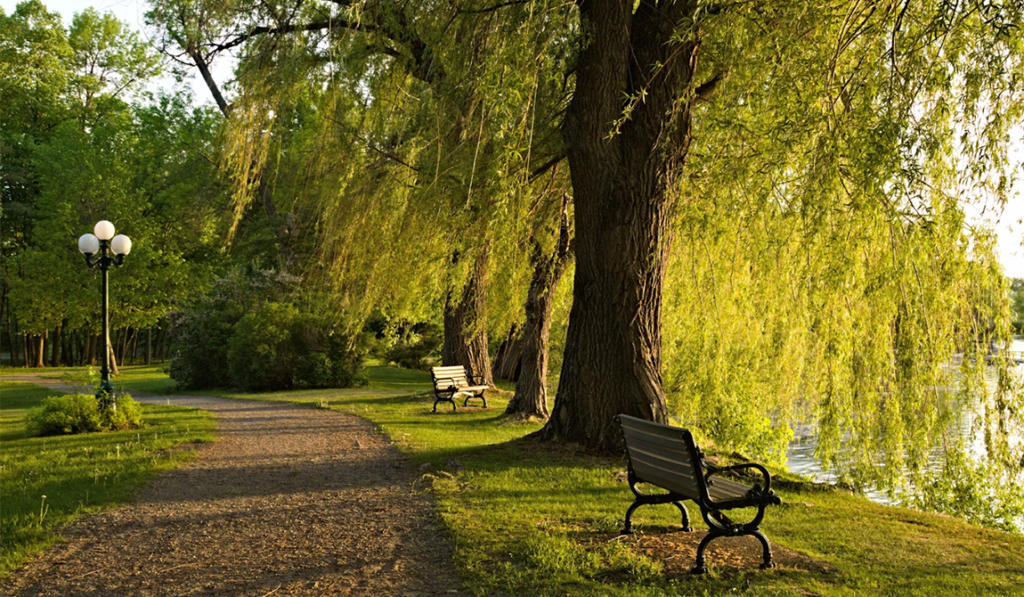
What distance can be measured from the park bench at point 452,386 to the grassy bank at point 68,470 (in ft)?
12.8

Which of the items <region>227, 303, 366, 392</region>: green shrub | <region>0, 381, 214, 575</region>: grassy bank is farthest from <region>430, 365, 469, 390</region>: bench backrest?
<region>227, 303, 366, 392</region>: green shrub

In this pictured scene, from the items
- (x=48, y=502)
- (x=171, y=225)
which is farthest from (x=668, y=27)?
(x=171, y=225)

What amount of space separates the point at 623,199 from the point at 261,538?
15.0 ft

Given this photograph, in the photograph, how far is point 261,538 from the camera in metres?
5.27

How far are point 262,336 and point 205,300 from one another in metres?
3.57

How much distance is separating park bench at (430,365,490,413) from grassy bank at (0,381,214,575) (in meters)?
3.92

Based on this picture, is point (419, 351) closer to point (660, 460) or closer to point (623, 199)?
point (623, 199)

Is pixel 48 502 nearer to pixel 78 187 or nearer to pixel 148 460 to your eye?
pixel 148 460

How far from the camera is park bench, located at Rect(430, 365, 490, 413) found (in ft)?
45.6

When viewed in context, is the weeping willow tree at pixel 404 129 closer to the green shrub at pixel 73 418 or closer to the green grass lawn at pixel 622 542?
the green grass lawn at pixel 622 542

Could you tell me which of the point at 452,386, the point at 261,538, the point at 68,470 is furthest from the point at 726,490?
the point at 452,386

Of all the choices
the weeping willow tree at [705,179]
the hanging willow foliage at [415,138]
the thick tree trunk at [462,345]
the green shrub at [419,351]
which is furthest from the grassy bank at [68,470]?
the green shrub at [419,351]

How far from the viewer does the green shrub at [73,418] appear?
11102 mm

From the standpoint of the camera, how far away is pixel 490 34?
25.0ft
